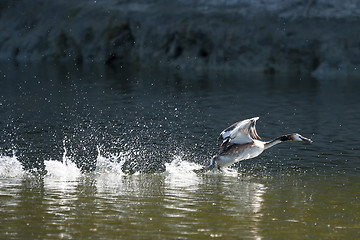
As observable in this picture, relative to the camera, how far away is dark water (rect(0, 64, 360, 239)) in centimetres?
1021

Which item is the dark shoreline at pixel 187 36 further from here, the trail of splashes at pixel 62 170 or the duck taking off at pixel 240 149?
the trail of splashes at pixel 62 170

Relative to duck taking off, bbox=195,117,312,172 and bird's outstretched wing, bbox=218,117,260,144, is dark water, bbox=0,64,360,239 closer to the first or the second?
duck taking off, bbox=195,117,312,172

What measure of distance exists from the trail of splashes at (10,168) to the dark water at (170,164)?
2 cm

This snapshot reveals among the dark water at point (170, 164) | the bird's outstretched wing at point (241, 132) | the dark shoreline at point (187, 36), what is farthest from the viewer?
the dark shoreline at point (187, 36)

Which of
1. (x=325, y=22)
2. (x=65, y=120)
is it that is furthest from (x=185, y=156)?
(x=325, y=22)

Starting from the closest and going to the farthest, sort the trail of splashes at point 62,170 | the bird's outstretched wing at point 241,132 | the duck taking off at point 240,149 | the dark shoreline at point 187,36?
the bird's outstretched wing at point 241,132 → the trail of splashes at point 62,170 → the duck taking off at point 240,149 → the dark shoreline at point 187,36

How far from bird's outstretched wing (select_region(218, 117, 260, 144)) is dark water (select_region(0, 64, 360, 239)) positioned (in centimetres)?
74

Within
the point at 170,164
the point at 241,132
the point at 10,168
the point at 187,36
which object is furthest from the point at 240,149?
the point at 187,36

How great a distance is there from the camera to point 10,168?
1401 centimetres

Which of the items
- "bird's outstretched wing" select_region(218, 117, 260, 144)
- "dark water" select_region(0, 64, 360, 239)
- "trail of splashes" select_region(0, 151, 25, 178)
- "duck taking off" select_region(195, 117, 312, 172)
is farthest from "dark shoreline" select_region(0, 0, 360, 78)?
"trail of splashes" select_region(0, 151, 25, 178)

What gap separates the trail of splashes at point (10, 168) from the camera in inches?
542

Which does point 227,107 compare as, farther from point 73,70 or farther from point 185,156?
point 73,70

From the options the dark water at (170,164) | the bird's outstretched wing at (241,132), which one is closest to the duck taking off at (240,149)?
the bird's outstretched wing at (241,132)

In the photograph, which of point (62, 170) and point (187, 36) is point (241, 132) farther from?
point (187, 36)
